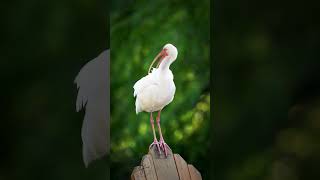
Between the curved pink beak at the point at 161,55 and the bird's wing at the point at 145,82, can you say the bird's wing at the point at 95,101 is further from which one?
the curved pink beak at the point at 161,55

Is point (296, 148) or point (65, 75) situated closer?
point (65, 75)

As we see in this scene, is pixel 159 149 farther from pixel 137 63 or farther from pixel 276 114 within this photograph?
pixel 276 114

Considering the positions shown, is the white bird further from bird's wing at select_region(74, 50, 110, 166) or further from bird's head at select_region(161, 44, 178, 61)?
bird's wing at select_region(74, 50, 110, 166)

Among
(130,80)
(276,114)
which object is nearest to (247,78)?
(276,114)

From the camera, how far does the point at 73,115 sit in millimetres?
2645

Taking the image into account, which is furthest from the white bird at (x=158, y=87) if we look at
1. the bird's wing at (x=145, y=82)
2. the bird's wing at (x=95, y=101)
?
the bird's wing at (x=95, y=101)

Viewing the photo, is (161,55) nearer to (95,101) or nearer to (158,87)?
(158,87)

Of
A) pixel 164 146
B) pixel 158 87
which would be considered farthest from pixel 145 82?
pixel 164 146

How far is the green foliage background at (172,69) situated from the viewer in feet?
8.68

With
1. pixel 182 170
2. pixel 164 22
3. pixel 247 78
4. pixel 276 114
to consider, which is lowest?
pixel 182 170

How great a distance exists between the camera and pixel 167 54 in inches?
106

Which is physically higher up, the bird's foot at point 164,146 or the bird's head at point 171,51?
the bird's head at point 171,51

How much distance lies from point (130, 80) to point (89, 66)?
23 cm

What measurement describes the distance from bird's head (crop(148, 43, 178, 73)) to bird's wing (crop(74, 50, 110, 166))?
0.28 meters
